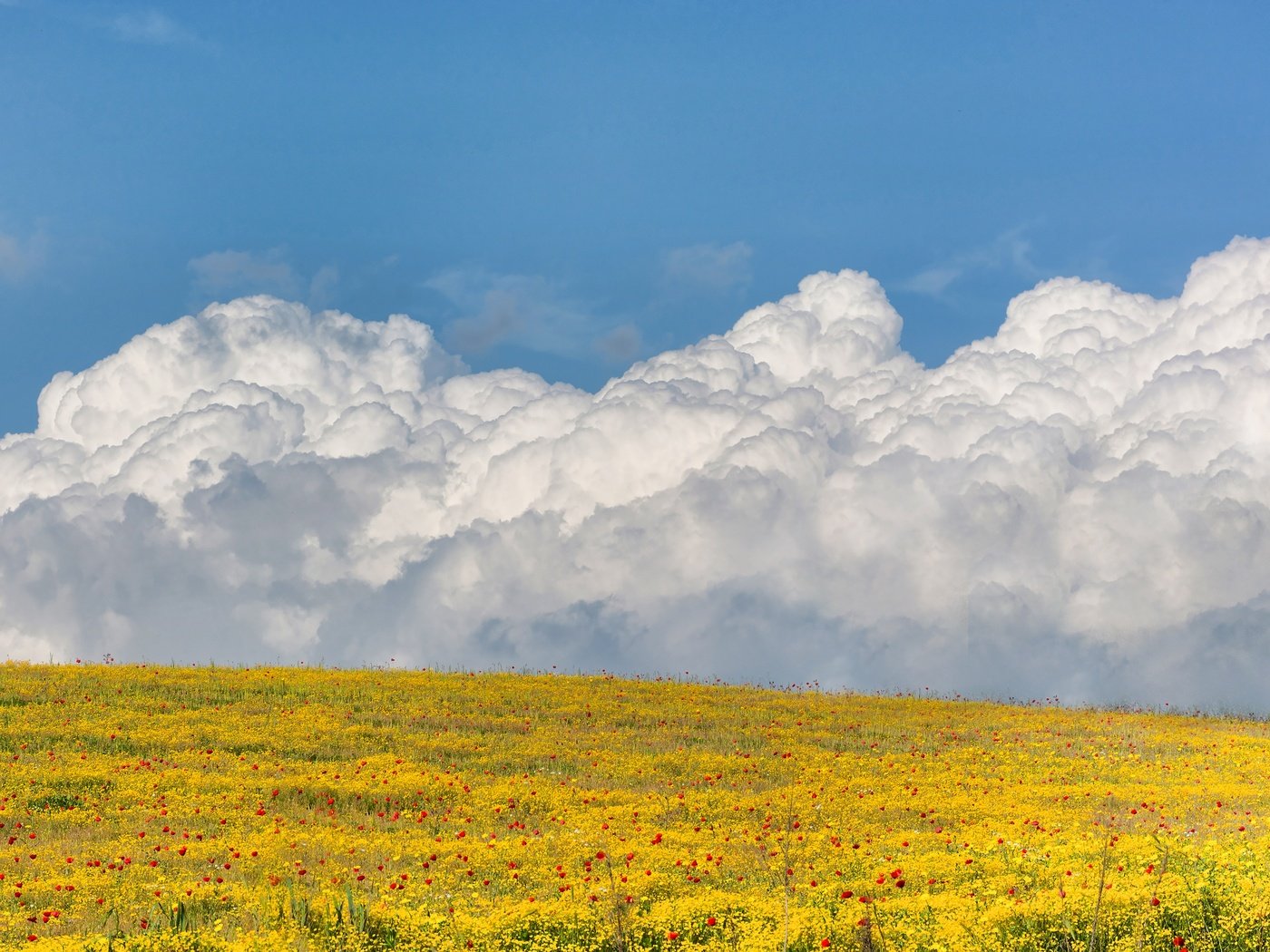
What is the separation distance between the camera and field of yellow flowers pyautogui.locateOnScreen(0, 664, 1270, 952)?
1357 centimetres

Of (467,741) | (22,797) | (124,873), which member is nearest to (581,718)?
(467,741)

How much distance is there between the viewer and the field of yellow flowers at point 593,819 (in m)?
13.6

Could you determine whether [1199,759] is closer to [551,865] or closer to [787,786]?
[787,786]

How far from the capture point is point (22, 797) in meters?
23.7

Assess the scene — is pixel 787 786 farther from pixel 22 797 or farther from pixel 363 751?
pixel 22 797

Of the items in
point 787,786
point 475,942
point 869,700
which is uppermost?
point 869,700

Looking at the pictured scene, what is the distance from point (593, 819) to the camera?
22312 millimetres

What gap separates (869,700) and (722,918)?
30.4 metres

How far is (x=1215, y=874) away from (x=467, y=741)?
62.5 feet

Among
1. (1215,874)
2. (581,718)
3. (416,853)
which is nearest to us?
(1215,874)

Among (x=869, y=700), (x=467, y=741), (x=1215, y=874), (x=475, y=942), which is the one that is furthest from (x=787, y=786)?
(x=869, y=700)

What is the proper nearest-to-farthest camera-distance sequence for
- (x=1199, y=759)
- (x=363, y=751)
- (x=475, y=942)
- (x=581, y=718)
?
(x=475, y=942) < (x=363, y=751) < (x=1199, y=759) < (x=581, y=718)

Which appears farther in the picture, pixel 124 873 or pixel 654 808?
pixel 654 808

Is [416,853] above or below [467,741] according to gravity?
below
